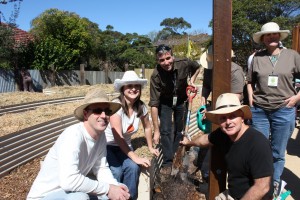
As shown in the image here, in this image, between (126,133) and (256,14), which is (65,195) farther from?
(256,14)

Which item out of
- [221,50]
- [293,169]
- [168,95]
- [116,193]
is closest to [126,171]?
[116,193]

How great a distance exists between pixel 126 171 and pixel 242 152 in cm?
127

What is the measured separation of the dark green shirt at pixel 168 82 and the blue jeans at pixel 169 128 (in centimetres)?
14

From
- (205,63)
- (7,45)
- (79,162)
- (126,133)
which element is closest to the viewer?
(79,162)

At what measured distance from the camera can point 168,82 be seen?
15.2ft

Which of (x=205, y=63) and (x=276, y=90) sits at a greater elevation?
(x=205, y=63)

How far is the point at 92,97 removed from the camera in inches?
108

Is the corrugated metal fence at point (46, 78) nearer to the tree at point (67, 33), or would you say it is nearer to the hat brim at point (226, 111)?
the tree at point (67, 33)

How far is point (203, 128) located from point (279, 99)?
84 centimetres

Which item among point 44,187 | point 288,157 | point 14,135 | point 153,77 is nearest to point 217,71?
point 44,187

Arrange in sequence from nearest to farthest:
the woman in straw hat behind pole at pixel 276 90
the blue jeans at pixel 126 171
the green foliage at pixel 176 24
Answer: the blue jeans at pixel 126 171 < the woman in straw hat behind pole at pixel 276 90 < the green foliage at pixel 176 24

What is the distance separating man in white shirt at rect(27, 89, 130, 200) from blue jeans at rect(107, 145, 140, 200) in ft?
1.49

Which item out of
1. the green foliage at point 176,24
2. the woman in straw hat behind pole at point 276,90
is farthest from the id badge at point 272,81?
the green foliage at point 176,24

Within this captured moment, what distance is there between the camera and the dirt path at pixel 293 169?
13.6ft
